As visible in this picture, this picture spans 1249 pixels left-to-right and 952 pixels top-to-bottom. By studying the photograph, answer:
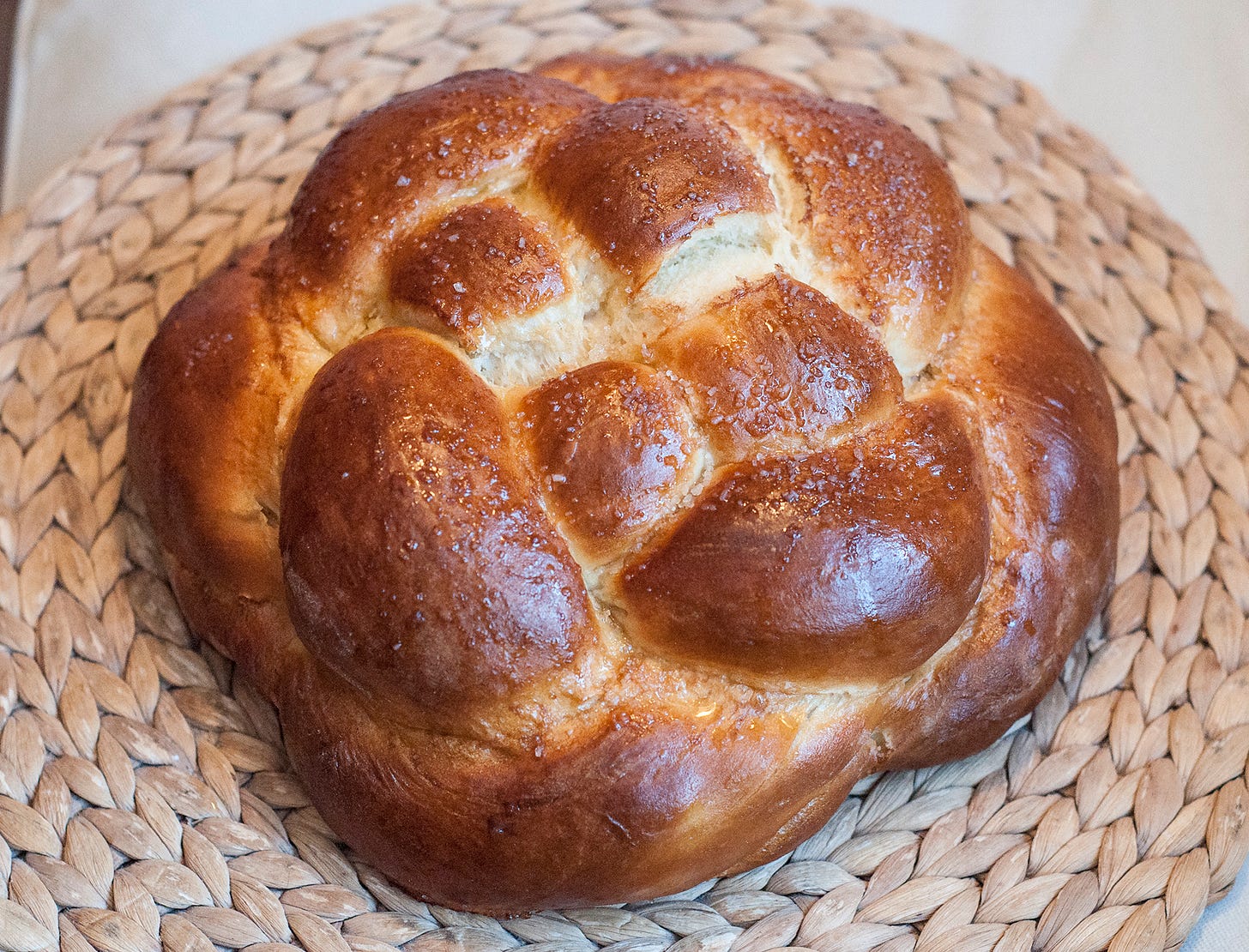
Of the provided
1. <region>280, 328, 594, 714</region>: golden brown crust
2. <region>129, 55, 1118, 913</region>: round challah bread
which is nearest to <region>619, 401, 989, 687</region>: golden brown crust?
<region>129, 55, 1118, 913</region>: round challah bread

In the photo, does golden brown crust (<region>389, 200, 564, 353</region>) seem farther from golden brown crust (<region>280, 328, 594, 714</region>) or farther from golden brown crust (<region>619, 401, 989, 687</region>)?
golden brown crust (<region>619, 401, 989, 687</region>)

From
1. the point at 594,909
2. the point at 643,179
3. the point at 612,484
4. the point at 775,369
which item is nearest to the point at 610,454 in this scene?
the point at 612,484

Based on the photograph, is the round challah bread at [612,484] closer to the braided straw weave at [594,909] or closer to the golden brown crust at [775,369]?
the golden brown crust at [775,369]

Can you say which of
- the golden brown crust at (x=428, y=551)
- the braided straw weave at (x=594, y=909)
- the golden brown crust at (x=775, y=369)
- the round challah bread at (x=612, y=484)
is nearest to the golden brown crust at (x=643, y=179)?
the round challah bread at (x=612, y=484)

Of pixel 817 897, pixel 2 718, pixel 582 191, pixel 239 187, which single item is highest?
pixel 582 191

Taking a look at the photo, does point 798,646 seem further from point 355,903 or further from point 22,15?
point 22,15

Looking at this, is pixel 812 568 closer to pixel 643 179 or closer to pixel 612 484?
pixel 612 484

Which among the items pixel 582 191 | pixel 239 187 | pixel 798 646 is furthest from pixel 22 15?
→ pixel 798 646
